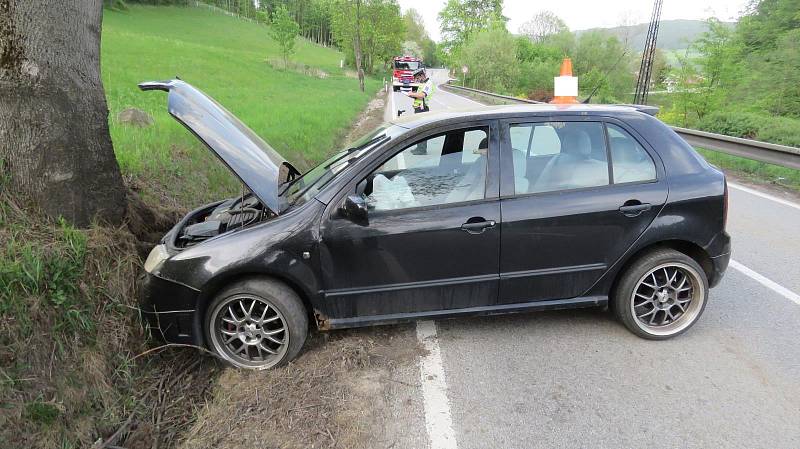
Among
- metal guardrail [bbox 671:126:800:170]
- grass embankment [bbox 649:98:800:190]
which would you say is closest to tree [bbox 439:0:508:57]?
grass embankment [bbox 649:98:800:190]

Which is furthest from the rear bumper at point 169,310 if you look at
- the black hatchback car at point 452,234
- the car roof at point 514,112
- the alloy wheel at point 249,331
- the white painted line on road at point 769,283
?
the white painted line on road at point 769,283

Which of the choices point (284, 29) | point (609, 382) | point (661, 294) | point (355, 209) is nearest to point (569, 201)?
point (661, 294)

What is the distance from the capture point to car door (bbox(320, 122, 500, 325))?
3131 millimetres

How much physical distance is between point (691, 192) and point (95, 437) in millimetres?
4055

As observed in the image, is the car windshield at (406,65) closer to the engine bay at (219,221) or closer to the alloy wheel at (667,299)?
the engine bay at (219,221)

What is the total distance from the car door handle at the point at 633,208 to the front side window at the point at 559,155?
22 cm

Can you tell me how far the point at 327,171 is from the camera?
11.7ft

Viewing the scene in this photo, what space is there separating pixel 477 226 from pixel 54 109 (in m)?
3.00

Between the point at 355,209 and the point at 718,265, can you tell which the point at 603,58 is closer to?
the point at 718,265

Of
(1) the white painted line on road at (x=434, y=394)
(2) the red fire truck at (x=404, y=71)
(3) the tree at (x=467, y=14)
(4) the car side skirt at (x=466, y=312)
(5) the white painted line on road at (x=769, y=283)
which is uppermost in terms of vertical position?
(3) the tree at (x=467, y=14)

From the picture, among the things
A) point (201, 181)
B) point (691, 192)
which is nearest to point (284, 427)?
point (691, 192)

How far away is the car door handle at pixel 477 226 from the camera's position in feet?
10.4

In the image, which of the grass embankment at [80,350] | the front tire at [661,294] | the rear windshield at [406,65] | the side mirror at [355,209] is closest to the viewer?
the grass embankment at [80,350]

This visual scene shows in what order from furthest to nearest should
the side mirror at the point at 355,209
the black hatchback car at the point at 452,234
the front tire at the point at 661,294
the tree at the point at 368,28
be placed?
1. the tree at the point at 368,28
2. the front tire at the point at 661,294
3. the black hatchback car at the point at 452,234
4. the side mirror at the point at 355,209
